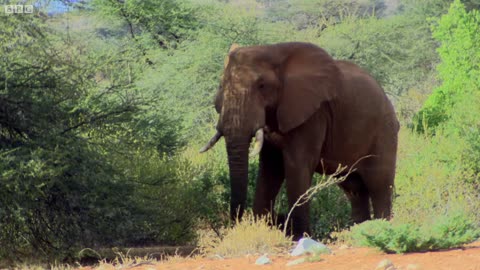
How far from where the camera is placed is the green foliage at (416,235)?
295 inches

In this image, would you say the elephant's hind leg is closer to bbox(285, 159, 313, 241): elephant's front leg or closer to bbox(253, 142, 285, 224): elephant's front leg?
bbox(253, 142, 285, 224): elephant's front leg

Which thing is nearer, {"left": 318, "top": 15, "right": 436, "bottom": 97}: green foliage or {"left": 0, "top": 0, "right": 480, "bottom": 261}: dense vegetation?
{"left": 0, "top": 0, "right": 480, "bottom": 261}: dense vegetation

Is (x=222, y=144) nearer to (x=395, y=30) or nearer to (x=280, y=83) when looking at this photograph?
(x=280, y=83)

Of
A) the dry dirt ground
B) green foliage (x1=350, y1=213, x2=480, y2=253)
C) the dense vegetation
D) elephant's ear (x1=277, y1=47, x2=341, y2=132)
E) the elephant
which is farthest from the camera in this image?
the dense vegetation

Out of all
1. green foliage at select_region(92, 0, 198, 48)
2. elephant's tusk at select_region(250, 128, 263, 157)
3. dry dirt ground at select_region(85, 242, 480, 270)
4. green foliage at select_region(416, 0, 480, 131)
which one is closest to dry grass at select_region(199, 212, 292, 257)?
dry dirt ground at select_region(85, 242, 480, 270)

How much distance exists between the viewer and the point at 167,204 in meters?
15.4

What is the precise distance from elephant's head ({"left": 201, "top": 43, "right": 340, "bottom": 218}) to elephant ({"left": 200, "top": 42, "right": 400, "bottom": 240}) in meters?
0.01

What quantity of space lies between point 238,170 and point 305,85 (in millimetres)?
1533

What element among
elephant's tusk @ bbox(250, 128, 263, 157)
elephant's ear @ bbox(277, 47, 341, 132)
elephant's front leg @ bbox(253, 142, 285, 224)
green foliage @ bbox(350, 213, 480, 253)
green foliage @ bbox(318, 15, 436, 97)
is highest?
elephant's ear @ bbox(277, 47, 341, 132)

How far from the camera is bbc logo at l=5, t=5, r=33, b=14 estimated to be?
13966 mm

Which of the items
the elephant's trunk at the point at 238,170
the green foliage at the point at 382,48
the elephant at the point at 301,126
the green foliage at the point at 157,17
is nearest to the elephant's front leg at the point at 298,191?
the elephant at the point at 301,126

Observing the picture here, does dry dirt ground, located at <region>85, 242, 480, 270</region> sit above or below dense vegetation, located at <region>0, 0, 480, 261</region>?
above

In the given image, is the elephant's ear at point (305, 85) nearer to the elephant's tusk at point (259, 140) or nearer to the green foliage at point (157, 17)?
the elephant's tusk at point (259, 140)

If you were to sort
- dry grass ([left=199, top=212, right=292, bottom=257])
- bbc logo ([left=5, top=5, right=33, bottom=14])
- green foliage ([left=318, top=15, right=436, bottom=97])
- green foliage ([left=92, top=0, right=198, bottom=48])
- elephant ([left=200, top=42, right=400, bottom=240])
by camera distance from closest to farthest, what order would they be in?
dry grass ([left=199, top=212, right=292, bottom=257])
elephant ([left=200, top=42, right=400, bottom=240])
bbc logo ([left=5, top=5, right=33, bottom=14])
green foliage ([left=92, top=0, right=198, bottom=48])
green foliage ([left=318, top=15, right=436, bottom=97])
